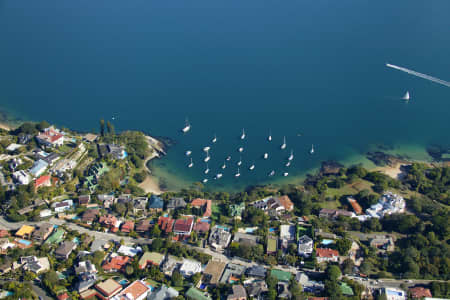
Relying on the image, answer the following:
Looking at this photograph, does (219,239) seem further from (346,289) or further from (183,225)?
(346,289)

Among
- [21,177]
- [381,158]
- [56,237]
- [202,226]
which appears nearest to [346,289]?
[202,226]

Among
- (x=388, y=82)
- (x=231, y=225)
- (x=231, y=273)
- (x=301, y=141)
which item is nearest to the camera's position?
(x=231, y=273)

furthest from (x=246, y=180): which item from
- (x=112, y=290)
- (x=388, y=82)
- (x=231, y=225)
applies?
(x=388, y=82)

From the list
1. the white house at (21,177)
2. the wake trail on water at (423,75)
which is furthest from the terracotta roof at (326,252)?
the wake trail on water at (423,75)

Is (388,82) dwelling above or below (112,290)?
above

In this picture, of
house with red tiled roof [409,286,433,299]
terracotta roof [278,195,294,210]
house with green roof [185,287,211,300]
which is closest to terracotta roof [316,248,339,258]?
house with red tiled roof [409,286,433,299]

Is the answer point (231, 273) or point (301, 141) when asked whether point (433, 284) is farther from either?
point (301, 141)
